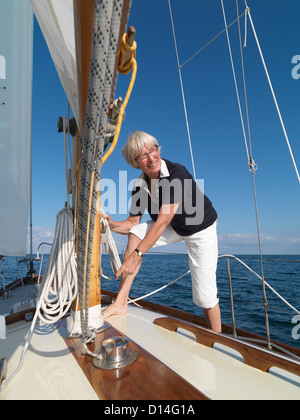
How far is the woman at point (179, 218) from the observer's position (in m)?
1.61

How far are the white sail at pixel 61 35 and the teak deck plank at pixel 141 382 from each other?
1022 mm

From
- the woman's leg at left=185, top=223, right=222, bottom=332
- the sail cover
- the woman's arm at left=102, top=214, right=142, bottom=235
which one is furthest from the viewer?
the sail cover

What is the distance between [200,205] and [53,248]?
108 centimetres

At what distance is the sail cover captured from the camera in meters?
2.33

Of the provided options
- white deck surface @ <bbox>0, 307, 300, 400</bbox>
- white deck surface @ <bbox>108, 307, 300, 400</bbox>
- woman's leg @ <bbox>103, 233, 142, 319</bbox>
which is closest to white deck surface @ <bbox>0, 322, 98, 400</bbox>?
white deck surface @ <bbox>0, 307, 300, 400</bbox>

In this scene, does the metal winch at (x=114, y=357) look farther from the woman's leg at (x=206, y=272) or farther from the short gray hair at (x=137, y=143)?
the short gray hair at (x=137, y=143)

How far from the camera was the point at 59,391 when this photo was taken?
778 mm

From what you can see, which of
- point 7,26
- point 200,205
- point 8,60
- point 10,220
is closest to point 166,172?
point 200,205

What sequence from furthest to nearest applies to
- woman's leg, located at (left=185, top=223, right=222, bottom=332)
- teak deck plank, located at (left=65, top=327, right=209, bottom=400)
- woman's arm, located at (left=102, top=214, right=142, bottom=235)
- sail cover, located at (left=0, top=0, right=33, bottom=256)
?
sail cover, located at (left=0, top=0, right=33, bottom=256)
woman's arm, located at (left=102, top=214, right=142, bottom=235)
woman's leg, located at (left=185, top=223, right=222, bottom=332)
teak deck plank, located at (left=65, top=327, right=209, bottom=400)

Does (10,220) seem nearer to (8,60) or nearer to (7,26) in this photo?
(8,60)

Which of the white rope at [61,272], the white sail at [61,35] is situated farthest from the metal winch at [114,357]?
the white sail at [61,35]

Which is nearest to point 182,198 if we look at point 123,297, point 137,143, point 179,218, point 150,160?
point 179,218

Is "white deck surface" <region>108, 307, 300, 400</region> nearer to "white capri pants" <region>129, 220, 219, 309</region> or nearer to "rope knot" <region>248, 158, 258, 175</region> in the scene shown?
"white capri pants" <region>129, 220, 219, 309</region>

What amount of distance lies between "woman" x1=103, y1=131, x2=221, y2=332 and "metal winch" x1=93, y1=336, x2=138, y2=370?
0.63 m
